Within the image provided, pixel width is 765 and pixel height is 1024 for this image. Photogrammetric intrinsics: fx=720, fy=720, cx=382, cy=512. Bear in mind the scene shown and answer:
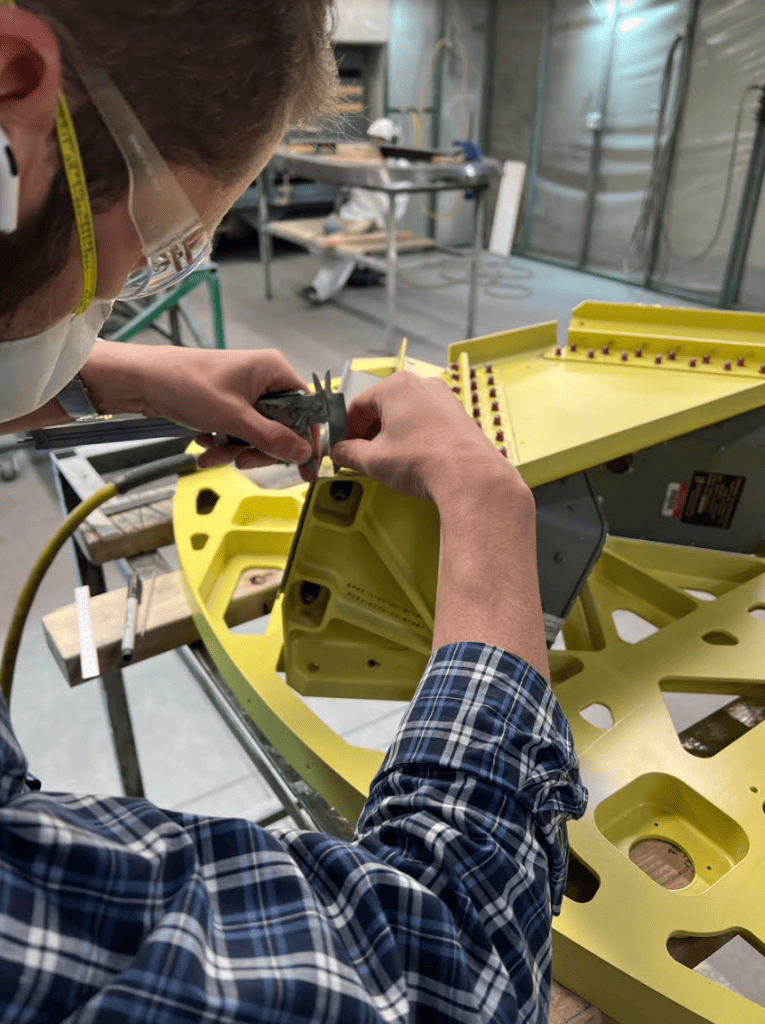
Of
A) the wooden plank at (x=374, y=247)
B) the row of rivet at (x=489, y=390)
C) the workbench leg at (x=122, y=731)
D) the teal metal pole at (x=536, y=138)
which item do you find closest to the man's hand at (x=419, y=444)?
the row of rivet at (x=489, y=390)

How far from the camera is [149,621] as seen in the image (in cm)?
123

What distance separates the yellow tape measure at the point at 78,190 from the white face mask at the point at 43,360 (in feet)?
0.23

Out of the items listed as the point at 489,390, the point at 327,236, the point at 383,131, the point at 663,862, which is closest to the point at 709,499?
the point at 489,390

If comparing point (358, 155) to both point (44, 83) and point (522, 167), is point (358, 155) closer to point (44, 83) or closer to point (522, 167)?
point (522, 167)

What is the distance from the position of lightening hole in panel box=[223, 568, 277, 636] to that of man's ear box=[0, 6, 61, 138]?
91 centimetres

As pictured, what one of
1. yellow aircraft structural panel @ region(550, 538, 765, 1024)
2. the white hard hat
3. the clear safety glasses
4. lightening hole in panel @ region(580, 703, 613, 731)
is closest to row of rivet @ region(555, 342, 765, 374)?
yellow aircraft structural panel @ region(550, 538, 765, 1024)

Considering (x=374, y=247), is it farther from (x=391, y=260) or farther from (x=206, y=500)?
(x=206, y=500)

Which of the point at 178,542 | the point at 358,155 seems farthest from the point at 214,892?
the point at 358,155

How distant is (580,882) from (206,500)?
3.01 ft

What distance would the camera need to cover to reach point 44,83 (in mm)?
389

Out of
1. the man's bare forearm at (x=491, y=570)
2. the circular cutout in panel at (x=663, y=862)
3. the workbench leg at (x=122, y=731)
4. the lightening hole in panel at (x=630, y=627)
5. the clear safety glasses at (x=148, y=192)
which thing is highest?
the clear safety glasses at (x=148, y=192)

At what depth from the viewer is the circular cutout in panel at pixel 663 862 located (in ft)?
2.80

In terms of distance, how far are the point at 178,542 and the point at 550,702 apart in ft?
2.61

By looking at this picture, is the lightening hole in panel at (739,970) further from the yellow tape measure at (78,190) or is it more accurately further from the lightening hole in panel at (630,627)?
the yellow tape measure at (78,190)
